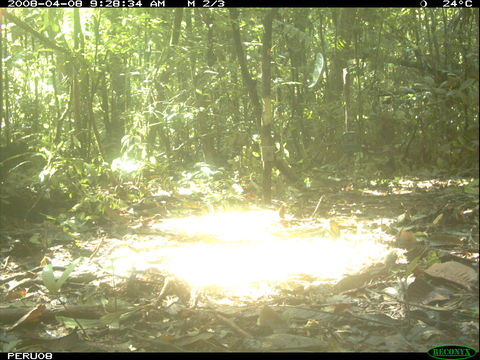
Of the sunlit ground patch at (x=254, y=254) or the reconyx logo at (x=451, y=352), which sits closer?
the reconyx logo at (x=451, y=352)

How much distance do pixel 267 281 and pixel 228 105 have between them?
2799 millimetres

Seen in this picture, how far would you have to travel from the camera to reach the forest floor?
5.99 ft

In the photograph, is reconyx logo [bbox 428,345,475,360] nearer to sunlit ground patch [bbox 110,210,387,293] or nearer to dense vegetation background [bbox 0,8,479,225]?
sunlit ground patch [bbox 110,210,387,293]

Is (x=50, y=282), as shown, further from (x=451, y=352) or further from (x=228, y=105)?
(x=228, y=105)

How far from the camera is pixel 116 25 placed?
3.85 metres

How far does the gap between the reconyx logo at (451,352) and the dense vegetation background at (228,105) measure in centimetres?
116

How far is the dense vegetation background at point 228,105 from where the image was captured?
2.96 meters

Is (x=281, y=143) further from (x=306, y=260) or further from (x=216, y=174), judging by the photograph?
(x=306, y=260)

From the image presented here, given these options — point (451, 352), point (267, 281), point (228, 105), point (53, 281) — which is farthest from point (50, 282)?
point (228, 105)

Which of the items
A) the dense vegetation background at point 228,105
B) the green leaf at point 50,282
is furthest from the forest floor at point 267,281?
the dense vegetation background at point 228,105

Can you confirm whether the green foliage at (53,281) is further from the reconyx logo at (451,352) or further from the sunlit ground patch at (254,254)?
the reconyx logo at (451,352)

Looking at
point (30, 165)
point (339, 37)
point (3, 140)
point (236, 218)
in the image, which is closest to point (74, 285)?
point (236, 218)

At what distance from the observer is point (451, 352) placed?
1514mm

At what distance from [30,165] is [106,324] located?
2.99 meters
